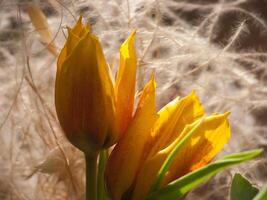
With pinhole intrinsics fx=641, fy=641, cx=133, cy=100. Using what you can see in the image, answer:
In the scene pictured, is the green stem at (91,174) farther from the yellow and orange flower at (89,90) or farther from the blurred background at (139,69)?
the blurred background at (139,69)

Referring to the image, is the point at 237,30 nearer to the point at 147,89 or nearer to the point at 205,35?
the point at 205,35

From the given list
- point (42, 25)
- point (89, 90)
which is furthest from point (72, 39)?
point (42, 25)

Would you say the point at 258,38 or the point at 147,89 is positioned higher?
the point at 147,89

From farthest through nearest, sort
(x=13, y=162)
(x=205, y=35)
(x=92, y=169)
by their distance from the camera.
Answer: (x=205, y=35)
(x=13, y=162)
(x=92, y=169)

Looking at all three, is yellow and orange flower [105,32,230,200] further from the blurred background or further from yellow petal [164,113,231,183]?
the blurred background

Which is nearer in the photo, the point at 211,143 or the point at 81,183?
the point at 211,143

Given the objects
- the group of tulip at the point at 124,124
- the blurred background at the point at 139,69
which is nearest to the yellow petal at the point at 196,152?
the group of tulip at the point at 124,124

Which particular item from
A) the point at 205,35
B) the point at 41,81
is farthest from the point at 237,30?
the point at 41,81

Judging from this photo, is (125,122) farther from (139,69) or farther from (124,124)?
(139,69)
